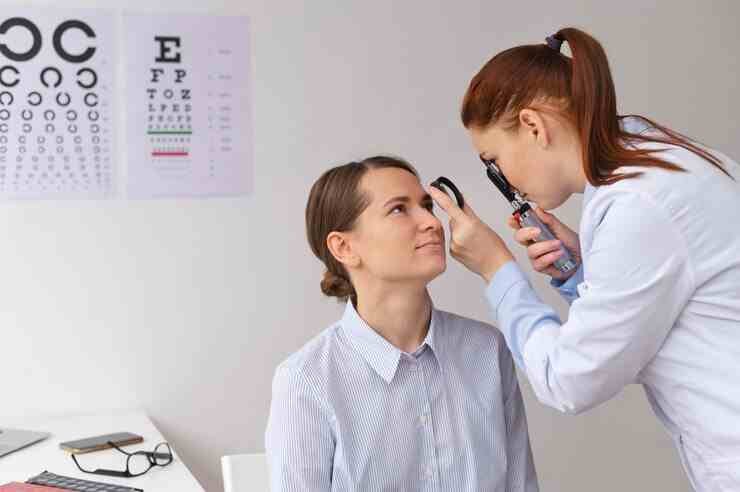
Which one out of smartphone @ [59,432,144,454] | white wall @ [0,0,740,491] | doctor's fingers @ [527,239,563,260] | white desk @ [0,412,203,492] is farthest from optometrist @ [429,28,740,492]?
white wall @ [0,0,740,491]

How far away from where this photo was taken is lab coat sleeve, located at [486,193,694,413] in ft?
3.98

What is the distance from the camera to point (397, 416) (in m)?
1.62

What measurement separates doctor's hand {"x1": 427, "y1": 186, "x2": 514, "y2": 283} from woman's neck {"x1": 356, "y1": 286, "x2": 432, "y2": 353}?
0.60 ft

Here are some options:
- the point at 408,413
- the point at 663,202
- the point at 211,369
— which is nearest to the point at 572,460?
the point at 211,369

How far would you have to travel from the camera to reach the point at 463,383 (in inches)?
66.4

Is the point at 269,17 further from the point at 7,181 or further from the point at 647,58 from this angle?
the point at 647,58

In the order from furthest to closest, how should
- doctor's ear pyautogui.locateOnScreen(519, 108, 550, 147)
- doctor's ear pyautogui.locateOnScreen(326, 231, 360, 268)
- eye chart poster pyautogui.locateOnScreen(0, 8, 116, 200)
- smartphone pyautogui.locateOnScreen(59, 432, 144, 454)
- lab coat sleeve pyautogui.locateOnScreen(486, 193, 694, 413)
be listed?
eye chart poster pyautogui.locateOnScreen(0, 8, 116, 200) < smartphone pyautogui.locateOnScreen(59, 432, 144, 454) < doctor's ear pyautogui.locateOnScreen(326, 231, 360, 268) < doctor's ear pyautogui.locateOnScreen(519, 108, 550, 147) < lab coat sleeve pyautogui.locateOnScreen(486, 193, 694, 413)

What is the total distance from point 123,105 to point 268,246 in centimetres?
53

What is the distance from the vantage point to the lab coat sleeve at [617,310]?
3.98 ft

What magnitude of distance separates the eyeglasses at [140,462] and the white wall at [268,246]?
1.45 ft

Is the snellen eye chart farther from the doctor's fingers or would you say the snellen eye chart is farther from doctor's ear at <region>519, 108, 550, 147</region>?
doctor's ear at <region>519, 108, 550, 147</region>

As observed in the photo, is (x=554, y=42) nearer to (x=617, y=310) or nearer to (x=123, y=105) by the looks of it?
(x=617, y=310)

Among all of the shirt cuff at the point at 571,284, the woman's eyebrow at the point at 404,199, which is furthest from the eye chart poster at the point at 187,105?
the shirt cuff at the point at 571,284

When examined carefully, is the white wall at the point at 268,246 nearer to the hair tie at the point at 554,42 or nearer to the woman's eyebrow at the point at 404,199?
the woman's eyebrow at the point at 404,199
